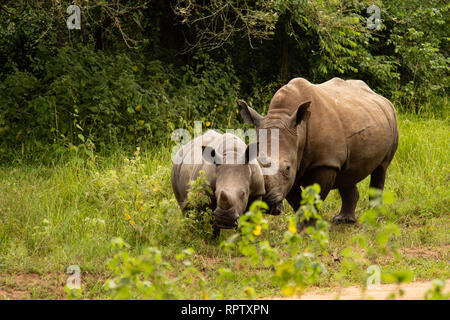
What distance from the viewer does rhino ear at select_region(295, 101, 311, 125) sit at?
685 cm

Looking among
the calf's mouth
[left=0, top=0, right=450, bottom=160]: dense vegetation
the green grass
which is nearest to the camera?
the calf's mouth

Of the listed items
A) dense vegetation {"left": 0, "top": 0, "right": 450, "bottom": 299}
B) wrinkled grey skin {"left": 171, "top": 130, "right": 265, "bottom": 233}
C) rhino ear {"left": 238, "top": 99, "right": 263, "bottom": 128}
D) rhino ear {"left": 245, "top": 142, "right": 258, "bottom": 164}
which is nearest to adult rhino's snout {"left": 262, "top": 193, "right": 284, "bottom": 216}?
wrinkled grey skin {"left": 171, "top": 130, "right": 265, "bottom": 233}

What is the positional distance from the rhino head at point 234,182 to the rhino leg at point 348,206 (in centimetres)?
222

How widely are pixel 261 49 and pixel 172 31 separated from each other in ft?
5.94

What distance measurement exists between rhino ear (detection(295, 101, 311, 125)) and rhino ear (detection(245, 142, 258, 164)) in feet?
2.87

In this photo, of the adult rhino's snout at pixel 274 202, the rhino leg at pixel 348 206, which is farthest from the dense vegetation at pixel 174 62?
the adult rhino's snout at pixel 274 202

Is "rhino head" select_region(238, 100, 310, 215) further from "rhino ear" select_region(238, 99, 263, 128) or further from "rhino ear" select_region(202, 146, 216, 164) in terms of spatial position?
"rhino ear" select_region(202, 146, 216, 164)

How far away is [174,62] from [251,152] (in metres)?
6.36

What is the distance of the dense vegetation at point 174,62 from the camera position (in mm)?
9797

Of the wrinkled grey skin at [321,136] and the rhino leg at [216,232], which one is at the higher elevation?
the wrinkled grey skin at [321,136]

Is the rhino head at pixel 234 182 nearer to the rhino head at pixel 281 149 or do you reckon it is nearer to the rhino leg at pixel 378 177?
the rhino head at pixel 281 149

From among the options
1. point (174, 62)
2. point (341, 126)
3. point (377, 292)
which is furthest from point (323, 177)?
point (174, 62)
